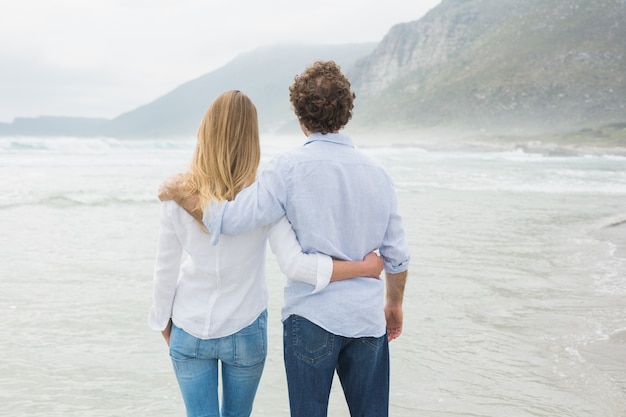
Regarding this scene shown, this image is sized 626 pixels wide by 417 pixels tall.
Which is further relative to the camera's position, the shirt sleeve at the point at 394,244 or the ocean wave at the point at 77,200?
the ocean wave at the point at 77,200

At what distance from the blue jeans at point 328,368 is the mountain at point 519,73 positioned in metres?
85.1

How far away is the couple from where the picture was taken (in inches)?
82.0

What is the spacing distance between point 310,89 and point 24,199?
42.6ft

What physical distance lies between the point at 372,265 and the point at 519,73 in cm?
9587

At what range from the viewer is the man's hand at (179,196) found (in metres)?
2.07

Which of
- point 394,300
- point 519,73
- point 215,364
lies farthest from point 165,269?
point 519,73

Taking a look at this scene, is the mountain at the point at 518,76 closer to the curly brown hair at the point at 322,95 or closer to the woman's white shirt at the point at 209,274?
the curly brown hair at the point at 322,95

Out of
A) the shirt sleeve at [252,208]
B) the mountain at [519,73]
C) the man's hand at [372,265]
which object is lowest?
the man's hand at [372,265]

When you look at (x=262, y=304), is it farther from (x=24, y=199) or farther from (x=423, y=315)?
(x=24, y=199)

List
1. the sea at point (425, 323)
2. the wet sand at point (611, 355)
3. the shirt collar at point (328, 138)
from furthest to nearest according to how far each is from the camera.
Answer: the wet sand at point (611, 355) < the sea at point (425, 323) < the shirt collar at point (328, 138)

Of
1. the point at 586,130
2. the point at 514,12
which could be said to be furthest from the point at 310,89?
the point at 514,12

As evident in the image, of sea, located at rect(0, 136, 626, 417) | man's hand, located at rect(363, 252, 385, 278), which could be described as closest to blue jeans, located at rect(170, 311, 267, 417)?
man's hand, located at rect(363, 252, 385, 278)

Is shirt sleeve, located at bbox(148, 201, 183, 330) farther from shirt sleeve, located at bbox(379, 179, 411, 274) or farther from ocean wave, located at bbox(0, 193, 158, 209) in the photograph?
ocean wave, located at bbox(0, 193, 158, 209)

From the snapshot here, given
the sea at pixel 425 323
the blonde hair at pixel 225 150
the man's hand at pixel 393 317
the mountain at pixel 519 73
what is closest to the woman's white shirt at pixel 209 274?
the blonde hair at pixel 225 150
